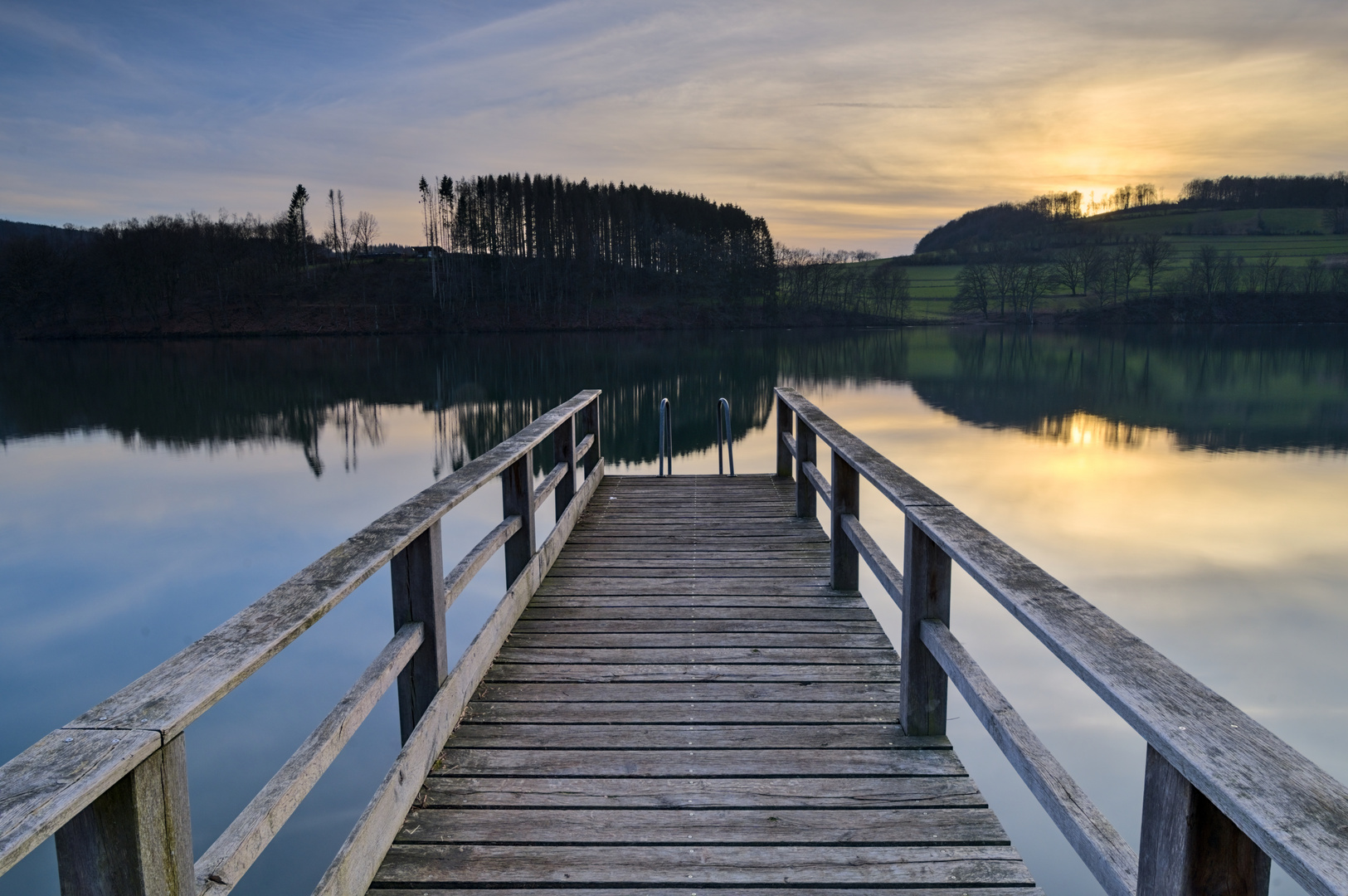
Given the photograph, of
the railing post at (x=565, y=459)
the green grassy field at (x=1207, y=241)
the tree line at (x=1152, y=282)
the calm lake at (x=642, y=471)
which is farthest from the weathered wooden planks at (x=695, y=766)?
the tree line at (x=1152, y=282)

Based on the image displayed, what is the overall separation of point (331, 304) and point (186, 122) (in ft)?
73.7

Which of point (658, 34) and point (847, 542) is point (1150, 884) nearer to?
point (847, 542)

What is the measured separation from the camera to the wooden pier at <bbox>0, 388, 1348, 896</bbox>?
1.15m

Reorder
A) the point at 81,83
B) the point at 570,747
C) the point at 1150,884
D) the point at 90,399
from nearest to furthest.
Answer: the point at 1150,884, the point at 570,747, the point at 90,399, the point at 81,83

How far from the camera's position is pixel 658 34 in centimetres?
2942

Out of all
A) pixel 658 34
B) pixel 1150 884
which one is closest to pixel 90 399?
pixel 658 34

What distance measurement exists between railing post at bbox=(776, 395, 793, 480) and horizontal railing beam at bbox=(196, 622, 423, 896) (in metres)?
5.46

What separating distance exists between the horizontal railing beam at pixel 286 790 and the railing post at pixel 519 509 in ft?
5.95

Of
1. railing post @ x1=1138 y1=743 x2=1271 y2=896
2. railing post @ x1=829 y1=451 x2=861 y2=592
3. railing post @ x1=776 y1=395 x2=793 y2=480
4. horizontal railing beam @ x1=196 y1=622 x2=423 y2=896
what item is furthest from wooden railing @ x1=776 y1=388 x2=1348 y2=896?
railing post @ x1=776 y1=395 x2=793 y2=480

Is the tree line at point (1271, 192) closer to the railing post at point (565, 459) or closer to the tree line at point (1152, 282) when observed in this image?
the tree line at point (1152, 282)

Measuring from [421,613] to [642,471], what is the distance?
12.3 m

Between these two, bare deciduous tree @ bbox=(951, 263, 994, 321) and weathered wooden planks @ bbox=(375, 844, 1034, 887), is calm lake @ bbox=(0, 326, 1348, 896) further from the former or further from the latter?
bare deciduous tree @ bbox=(951, 263, 994, 321)

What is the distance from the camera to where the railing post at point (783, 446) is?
24.7 feet

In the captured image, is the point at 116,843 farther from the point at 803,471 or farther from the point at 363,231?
the point at 363,231
